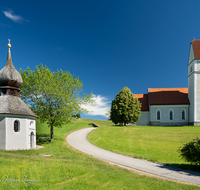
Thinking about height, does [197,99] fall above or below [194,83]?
below

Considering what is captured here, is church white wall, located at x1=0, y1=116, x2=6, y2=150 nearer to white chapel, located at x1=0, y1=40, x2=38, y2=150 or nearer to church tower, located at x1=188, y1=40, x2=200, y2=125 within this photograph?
white chapel, located at x1=0, y1=40, x2=38, y2=150

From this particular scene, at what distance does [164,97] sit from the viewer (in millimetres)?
48375

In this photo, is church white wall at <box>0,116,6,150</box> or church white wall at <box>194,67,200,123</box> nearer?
church white wall at <box>0,116,6,150</box>

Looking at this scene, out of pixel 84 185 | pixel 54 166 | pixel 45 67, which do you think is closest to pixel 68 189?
pixel 84 185

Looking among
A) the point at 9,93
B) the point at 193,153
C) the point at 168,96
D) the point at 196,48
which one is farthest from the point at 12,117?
the point at 196,48

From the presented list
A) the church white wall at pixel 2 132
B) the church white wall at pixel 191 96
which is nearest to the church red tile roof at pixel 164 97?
the church white wall at pixel 191 96

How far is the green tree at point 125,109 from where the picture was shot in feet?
140

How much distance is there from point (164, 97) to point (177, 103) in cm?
386

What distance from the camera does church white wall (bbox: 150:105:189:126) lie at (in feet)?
151

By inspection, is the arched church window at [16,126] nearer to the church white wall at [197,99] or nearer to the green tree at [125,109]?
the green tree at [125,109]

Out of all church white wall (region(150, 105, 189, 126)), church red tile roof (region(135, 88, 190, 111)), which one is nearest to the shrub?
church white wall (region(150, 105, 189, 126))

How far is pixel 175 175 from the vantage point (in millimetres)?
11531

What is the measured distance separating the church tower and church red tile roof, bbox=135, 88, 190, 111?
329 centimetres

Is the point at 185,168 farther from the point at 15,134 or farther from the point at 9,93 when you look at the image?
the point at 9,93
